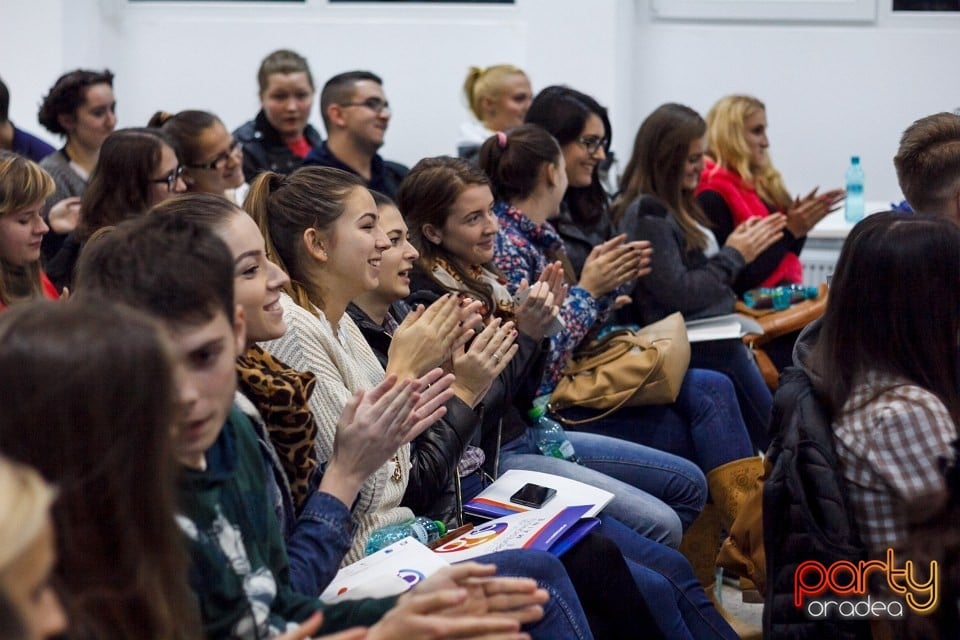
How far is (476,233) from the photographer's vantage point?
3.02 m

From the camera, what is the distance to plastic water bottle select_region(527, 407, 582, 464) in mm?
3008

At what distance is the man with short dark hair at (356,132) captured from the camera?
4730 millimetres

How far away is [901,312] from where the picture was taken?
197cm

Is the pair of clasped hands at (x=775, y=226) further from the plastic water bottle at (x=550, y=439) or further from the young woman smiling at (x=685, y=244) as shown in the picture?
the plastic water bottle at (x=550, y=439)

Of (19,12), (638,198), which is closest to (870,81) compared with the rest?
(638,198)

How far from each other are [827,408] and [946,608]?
36 cm

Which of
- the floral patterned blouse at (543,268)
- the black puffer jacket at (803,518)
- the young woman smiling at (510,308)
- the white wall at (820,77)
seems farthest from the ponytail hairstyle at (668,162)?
the white wall at (820,77)

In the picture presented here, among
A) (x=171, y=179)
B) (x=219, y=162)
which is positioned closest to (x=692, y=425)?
(x=171, y=179)

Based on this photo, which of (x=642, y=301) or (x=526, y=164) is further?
(x=642, y=301)

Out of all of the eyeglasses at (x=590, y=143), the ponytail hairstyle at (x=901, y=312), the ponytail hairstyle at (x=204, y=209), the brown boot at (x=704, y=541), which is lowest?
the brown boot at (x=704, y=541)

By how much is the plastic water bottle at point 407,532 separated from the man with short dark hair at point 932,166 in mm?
1369

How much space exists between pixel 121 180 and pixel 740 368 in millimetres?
1897

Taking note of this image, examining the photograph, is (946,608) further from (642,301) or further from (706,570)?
(642,301)

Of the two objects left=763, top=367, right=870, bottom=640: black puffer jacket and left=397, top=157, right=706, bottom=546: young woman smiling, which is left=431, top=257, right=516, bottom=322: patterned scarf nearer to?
left=397, top=157, right=706, bottom=546: young woman smiling
